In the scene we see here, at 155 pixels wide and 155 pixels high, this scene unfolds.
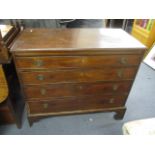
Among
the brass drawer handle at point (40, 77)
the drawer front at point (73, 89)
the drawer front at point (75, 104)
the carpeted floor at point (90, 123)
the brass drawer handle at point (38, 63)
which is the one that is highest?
the brass drawer handle at point (38, 63)

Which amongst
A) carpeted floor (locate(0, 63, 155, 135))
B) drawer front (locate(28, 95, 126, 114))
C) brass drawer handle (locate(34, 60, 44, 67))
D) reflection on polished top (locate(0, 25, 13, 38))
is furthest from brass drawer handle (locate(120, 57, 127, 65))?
reflection on polished top (locate(0, 25, 13, 38))

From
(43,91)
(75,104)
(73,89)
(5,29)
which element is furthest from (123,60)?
(5,29)

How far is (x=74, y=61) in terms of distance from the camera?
1.16 m

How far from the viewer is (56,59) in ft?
3.70

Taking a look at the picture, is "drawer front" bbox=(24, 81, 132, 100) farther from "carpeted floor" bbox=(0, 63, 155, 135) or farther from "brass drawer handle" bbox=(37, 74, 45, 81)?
"carpeted floor" bbox=(0, 63, 155, 135)

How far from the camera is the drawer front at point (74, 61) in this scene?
111 centimetres

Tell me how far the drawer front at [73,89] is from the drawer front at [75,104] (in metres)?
0.07

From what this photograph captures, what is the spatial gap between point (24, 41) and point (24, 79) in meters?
0.31

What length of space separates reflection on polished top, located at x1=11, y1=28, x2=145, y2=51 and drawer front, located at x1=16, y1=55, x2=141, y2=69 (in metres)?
0.08

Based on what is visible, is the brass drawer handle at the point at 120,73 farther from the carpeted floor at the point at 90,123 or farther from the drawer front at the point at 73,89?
the carpeted floor at the point at 90,123

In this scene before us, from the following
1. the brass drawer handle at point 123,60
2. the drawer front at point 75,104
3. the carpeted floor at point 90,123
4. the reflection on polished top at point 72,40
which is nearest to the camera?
the reflection on polished top at point 72,40

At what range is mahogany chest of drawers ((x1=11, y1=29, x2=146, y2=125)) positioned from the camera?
1111mm

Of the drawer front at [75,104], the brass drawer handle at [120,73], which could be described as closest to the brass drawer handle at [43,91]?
the drawer front at [75,104]
